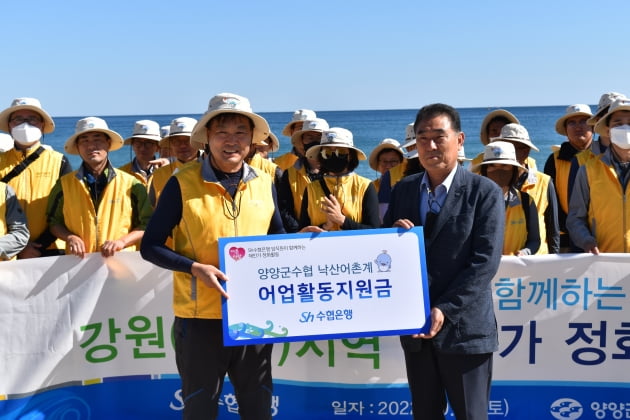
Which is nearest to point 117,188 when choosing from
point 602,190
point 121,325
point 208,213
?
point 121,325

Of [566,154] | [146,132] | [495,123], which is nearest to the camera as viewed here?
[566,154]

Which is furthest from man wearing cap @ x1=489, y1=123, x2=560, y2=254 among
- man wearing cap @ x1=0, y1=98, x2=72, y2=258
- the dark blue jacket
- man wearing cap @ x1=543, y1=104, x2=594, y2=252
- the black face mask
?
man wearing cap @ x1=0, y1=98, x2=72, y2=258

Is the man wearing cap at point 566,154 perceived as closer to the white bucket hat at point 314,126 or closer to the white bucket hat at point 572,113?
the white bucket hat at point 572,113

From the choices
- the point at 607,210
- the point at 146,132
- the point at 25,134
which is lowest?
the point at 607,210

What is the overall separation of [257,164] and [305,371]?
117 inches

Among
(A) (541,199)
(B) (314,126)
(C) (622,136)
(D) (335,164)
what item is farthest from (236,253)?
(B) (314,126)

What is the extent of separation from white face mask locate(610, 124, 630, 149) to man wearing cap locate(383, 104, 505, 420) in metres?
1.78

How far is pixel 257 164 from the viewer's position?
24.3 feet

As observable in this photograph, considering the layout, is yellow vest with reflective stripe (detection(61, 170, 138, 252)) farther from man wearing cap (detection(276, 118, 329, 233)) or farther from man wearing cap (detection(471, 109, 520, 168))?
man wearing cap (detection(471, 109, 520, 168))

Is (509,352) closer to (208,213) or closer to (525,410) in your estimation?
(525,410)

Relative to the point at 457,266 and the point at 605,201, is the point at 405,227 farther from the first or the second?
the point at 605,201

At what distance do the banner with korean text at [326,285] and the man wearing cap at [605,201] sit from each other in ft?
5.64

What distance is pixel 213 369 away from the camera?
11.9 feet

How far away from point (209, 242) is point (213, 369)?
0.65 meters
